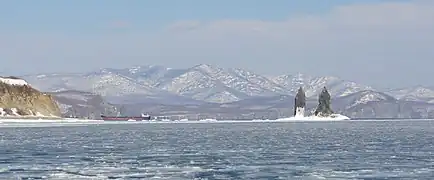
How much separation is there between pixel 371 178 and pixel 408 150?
23.9 metres

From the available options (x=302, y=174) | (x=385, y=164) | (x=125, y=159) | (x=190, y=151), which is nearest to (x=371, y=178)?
(x=302, y=174)

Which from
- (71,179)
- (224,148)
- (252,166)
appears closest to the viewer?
(71,179)

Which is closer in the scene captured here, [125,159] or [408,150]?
[125,159]

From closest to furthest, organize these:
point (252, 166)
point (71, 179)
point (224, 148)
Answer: point (71, 179)
point (252, 166)
point (224, 148)

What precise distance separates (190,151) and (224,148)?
524 centimetres

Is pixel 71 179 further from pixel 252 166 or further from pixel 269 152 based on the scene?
pixel 269 152

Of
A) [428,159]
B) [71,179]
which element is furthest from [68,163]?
[428,159]

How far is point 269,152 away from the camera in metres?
64.2

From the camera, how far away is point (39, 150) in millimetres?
68250

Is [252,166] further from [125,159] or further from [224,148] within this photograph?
[224,148]

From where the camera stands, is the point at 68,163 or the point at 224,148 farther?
the point at 224,148

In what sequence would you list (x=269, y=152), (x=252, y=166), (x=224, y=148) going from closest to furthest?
(x=252, y=166)
(x=269, y=152)
(x=224, y=148)

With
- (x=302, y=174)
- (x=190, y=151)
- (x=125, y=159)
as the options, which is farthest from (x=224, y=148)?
(x=302, y=174)

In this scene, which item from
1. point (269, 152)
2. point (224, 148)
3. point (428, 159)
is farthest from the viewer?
point (224, 148)
